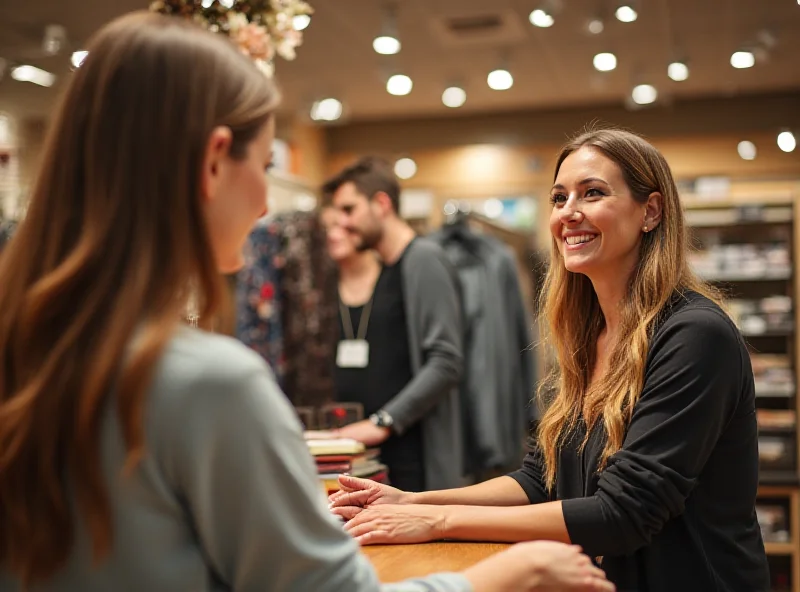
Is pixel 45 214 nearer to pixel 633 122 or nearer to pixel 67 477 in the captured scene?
pixel 67 477

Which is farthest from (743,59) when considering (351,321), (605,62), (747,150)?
(351,321)

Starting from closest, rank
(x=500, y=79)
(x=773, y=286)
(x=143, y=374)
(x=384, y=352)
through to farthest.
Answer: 1. (x=143, y=374)
2. (x=384, y=352)
3. (x=773, y=286)
4. (x=500, y=79)

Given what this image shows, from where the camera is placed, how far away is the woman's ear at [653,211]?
1.99 metres

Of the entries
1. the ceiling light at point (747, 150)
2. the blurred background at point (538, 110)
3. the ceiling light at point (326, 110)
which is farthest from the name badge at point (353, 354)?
the ceiling light at point (747, 150)

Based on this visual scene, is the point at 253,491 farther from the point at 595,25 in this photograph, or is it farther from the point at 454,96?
the point at 454,96

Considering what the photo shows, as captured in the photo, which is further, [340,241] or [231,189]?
[340,241]

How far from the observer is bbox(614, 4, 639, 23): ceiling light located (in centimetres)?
528

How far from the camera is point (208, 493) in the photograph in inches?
34.9

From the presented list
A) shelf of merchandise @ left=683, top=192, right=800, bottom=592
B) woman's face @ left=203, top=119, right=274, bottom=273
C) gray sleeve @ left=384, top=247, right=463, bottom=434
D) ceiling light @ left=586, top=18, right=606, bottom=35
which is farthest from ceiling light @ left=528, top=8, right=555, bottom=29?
woman's face @ left=203, top=119, right=274, bottom=273

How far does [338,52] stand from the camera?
6.46m

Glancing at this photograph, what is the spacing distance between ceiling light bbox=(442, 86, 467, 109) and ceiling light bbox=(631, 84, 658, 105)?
1.43 meters

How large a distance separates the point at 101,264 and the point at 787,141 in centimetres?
812

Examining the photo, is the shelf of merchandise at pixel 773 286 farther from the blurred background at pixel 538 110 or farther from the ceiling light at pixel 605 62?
the ceiling light at pixel 605 62

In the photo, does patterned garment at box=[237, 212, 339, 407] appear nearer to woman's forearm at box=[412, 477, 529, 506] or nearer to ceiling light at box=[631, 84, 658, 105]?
Result: woman's forearm at box=[412, 477, 529, 506]
